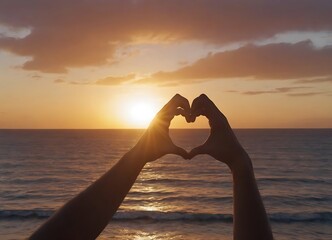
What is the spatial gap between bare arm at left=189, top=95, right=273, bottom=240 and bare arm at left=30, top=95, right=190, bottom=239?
273 mm

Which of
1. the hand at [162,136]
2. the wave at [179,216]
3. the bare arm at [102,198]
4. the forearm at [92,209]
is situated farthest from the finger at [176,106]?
the wave at [179,216]

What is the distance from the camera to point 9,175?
137 feet

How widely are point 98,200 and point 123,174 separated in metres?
0.27

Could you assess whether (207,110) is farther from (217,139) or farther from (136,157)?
(136,157)

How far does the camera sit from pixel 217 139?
294 cm

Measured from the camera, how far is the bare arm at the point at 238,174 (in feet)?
6.84

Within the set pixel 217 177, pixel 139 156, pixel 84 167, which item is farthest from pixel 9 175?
pixel 139 156

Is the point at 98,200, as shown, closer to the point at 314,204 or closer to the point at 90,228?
the point at 90,228

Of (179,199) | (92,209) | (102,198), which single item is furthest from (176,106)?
(179,199)

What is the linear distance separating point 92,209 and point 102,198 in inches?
4.0

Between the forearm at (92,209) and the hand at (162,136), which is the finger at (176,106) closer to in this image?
the hand at (162,136)

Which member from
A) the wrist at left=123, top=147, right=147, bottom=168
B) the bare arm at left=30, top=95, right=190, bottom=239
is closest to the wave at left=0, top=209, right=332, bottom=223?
the bare arm at left=30, top=95, right=190, bottom=239

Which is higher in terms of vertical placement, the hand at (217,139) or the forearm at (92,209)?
the hand at (217,139)

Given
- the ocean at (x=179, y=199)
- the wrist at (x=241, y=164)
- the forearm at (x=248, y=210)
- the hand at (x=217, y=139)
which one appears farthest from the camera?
the ocean at (x=179, y=199)
